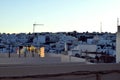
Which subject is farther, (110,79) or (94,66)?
(94,66)

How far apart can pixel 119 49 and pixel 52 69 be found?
973cm

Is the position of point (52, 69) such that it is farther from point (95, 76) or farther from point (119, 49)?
point (119, 49)

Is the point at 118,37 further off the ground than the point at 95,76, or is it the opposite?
the point at 118,37

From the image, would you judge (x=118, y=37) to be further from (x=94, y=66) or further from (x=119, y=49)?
(x=94, y=66)

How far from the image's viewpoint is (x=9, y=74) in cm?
1244

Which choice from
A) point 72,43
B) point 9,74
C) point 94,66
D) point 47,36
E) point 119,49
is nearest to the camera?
point 9,74

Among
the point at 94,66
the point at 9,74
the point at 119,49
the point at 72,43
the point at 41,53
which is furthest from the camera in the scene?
the point at 72,43

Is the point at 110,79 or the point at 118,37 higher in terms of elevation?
the point at 118,37

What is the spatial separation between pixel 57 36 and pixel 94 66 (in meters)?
93.5

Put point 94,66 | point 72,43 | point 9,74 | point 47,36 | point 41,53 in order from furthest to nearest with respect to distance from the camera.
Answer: point 47,36
point 72,43
point 41,53
point 94,66
point 9,74

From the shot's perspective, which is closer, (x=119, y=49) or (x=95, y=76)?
(x=95, y=76)

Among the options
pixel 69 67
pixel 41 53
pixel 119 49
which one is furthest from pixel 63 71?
pixel 41 53

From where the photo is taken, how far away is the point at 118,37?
22625 millimetres

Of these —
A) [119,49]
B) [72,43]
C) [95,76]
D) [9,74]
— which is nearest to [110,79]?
[95,76]
